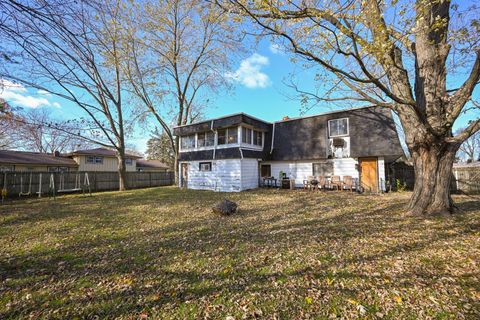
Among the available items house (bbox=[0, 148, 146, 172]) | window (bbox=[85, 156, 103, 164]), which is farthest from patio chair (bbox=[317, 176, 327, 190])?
window (bbox=[85, 156, 103, 164])

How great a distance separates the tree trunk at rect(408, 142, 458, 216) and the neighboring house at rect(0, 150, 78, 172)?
988 inches

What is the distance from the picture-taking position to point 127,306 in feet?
8.55

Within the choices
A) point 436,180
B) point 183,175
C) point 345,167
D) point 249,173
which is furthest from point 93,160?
point 436,180

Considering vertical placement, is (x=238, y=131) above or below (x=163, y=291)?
above

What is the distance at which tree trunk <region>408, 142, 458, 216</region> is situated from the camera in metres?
5.98

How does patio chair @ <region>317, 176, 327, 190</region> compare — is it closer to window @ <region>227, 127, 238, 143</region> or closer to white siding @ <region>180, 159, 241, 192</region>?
white siding @ <region>180, 159, 241, 192</region>

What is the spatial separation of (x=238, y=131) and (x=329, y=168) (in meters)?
6.96

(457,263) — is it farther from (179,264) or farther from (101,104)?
(101,104)

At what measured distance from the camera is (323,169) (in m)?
14.4

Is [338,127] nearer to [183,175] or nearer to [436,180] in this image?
[436,180]

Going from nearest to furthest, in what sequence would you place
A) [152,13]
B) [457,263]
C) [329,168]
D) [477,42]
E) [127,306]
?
[127,306] → [457,263] → [477,42] → [329,168] → [152,13]

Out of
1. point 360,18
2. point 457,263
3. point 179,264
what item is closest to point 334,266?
point 457,263

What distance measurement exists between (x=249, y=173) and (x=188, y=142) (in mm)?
6577

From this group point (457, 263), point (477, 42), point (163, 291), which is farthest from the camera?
point (477, 42)
